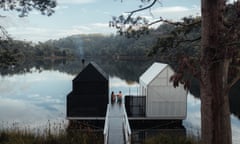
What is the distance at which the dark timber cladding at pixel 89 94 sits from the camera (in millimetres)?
15555

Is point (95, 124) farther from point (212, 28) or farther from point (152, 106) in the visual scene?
point (212, 28)

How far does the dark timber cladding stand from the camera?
1555 centimetres

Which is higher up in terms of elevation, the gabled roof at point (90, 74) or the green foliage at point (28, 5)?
the green foliage at point (28, 5)

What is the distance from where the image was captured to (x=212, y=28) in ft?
12.0

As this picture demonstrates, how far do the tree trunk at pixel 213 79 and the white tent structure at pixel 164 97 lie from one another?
11507 mm

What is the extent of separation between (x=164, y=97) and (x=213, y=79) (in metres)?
12.0

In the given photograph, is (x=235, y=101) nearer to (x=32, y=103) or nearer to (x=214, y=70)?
(x=32, y=103)

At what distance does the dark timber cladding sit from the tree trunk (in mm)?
12019

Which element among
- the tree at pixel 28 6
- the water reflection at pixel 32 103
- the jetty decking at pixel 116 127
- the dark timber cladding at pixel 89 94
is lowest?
the water reflection at pixel 32 103

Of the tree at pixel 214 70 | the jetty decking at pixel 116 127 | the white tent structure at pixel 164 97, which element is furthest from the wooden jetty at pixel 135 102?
the tree at pixel 214 70

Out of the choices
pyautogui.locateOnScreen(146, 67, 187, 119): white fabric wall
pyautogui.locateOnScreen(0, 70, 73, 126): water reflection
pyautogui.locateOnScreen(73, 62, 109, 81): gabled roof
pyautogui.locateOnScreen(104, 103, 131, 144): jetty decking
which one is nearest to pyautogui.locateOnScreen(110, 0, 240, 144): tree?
pyautogui.locateOnScreen(104, 103, 131, 144): jetty decking

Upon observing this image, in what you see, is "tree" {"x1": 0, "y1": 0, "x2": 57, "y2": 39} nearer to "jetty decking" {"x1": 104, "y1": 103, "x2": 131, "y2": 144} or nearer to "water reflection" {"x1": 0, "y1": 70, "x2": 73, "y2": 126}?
"jetty decking" {"x1": 104, "y1": 103, "x2": 131, "y2": 144}

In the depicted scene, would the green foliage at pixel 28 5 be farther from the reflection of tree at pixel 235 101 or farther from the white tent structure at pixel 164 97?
the reflection of tree at pixel 235 101

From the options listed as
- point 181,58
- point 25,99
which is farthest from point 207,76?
point 25,99
